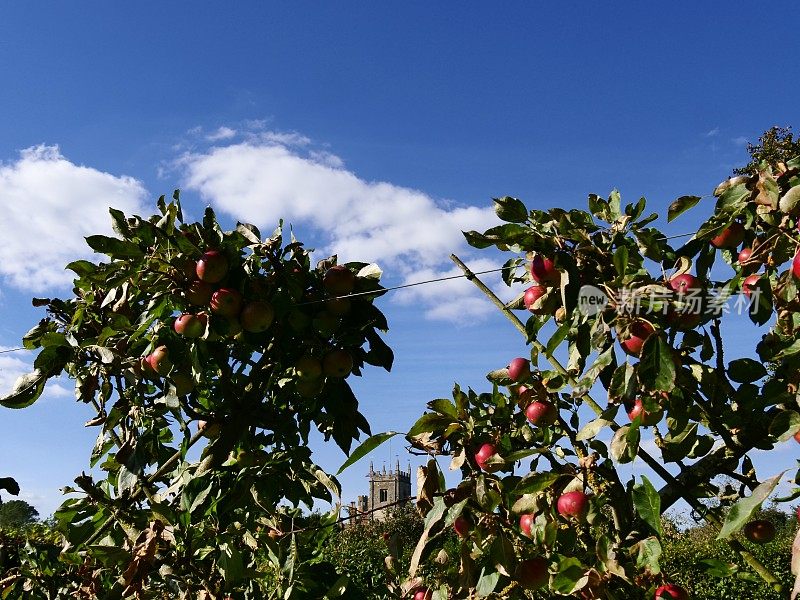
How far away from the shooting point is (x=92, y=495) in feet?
6.92

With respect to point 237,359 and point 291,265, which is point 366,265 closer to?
point 291,265

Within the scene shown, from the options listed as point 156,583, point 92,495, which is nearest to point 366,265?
point 92,495

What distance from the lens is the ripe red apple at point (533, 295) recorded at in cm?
149

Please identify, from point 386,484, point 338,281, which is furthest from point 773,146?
point 386,484

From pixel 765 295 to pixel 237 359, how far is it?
1.54 m

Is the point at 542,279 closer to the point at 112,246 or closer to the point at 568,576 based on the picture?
the point at 568,576

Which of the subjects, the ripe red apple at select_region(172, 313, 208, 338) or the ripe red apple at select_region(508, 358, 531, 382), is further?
the ripe red apple at select_region(172, 313, 208, 338)

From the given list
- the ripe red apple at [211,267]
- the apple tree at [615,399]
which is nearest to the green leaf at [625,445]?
the apple tree at [615,399]

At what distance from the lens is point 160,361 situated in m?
1.90

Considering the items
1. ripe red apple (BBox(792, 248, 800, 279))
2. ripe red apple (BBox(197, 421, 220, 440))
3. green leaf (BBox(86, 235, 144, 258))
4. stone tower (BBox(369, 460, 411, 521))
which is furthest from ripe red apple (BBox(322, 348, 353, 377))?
stone tower (BBox(369, 460, 411, 521))

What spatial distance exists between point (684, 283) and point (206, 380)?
61.9 inches

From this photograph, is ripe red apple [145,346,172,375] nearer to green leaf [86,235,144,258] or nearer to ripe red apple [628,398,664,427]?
green leaf [86,235,144,258]

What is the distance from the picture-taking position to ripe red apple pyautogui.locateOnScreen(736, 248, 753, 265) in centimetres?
138

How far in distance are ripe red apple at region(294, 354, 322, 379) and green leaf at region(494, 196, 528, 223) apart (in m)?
0.82
